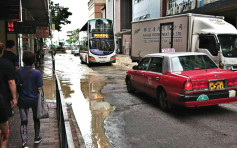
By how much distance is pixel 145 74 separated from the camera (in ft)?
25.2

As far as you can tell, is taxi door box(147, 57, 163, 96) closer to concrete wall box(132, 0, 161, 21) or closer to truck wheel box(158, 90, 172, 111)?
truck wheel box(158, 90, 172, 111)

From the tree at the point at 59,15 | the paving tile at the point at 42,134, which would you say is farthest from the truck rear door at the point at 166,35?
the tree at the point at 59,15

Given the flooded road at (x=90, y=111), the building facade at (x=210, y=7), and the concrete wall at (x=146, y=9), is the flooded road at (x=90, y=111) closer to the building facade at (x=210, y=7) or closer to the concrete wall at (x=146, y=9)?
the building facade at (x=210, y=7)

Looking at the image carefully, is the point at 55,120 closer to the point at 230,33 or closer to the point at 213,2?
the point at 230,33

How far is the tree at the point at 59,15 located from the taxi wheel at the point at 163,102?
49189 millimetres

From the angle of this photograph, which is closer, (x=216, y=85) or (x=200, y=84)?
(x=200, y=84)

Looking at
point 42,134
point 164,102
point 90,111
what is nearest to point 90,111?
point 90,111

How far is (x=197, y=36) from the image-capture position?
458 inches

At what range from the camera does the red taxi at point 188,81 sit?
5.81 m

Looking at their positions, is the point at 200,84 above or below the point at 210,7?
below

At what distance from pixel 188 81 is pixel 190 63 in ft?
3.64

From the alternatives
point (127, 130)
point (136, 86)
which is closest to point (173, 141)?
point (127, 130)

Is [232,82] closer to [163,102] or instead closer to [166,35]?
[163,102]

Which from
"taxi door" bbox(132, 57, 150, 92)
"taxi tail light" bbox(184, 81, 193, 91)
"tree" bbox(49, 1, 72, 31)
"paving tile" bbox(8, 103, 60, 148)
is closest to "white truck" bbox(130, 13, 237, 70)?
"taxi door" bbox(132, 57, 150, 92)
